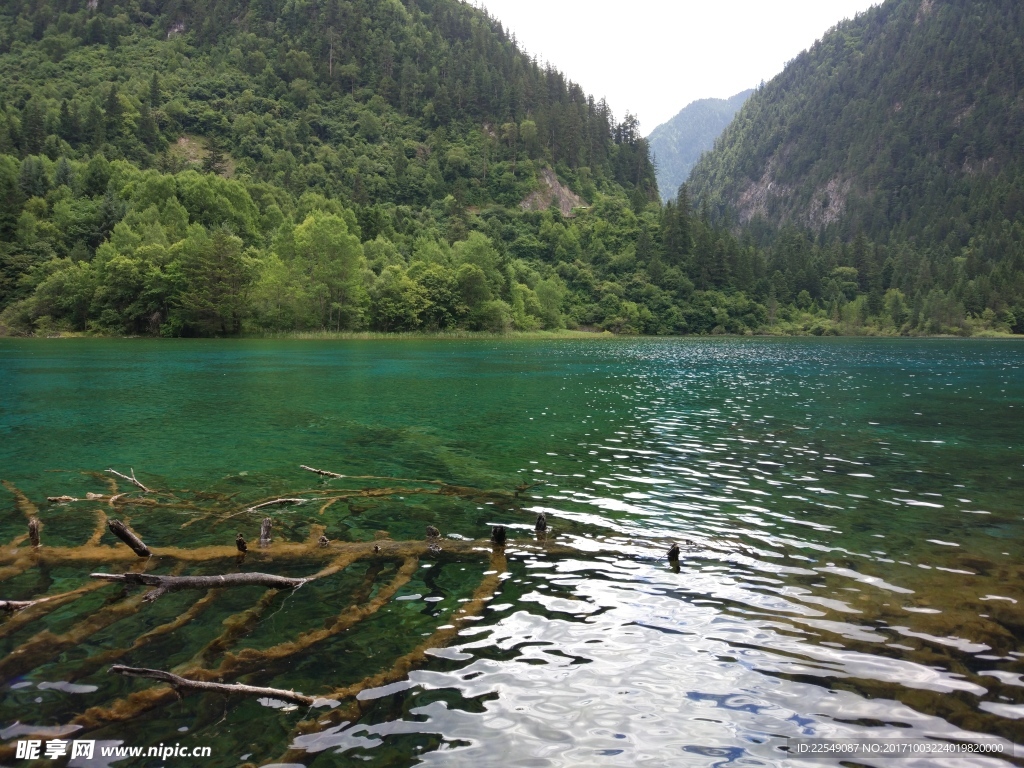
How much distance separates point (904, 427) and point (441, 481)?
78.0 feet

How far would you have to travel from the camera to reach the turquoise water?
23.3 feet

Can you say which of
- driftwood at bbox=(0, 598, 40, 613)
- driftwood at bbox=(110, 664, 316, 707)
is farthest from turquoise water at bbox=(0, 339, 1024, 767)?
driftwood at bbox=(0, 598, 40, 613)

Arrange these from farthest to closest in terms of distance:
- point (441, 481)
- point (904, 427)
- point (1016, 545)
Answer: point (904, 427) < point (441, 481) < point (1016, 545)

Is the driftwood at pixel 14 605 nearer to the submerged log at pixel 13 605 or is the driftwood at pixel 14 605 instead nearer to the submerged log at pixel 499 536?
the submerged log at pixel 13 605

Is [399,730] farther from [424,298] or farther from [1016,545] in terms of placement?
[424,298]

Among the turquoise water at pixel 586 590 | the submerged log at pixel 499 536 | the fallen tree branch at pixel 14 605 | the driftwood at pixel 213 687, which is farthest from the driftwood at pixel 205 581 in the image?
the submerged log at pixel 499 536

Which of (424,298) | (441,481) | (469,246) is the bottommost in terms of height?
(441,481)

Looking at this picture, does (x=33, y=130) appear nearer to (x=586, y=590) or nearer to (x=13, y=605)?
(x=13, y=605)

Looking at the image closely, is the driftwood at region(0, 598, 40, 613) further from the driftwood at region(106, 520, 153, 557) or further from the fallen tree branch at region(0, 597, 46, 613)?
the driftwood at region(106, 520, 153, 557)

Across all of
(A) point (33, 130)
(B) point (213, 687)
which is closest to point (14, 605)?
(B) point (213, 687)

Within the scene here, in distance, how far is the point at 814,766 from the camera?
6512 mm

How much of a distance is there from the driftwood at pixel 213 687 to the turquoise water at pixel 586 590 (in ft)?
0.67

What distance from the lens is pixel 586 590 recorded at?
1115 centimetres

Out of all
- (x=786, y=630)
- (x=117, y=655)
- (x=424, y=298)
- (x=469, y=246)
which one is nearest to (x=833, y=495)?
(x=786, y=630)
